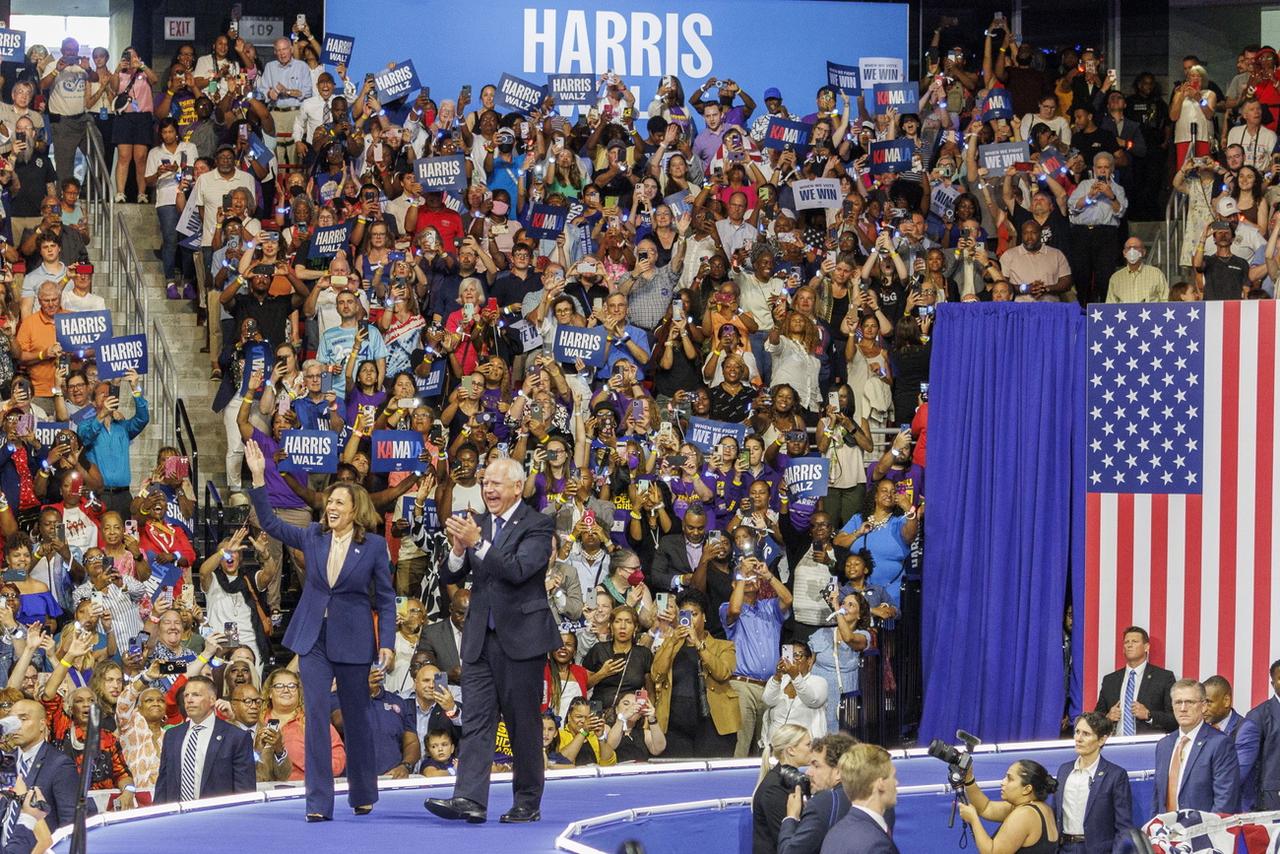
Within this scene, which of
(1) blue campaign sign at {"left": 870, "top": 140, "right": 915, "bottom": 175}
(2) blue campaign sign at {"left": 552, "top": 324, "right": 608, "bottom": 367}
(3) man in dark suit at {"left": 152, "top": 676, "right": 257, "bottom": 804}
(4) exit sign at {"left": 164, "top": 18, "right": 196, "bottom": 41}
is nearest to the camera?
(3) man in dark suit at {"left": 152, "top": 676, "right": 257, "bottom": 804}

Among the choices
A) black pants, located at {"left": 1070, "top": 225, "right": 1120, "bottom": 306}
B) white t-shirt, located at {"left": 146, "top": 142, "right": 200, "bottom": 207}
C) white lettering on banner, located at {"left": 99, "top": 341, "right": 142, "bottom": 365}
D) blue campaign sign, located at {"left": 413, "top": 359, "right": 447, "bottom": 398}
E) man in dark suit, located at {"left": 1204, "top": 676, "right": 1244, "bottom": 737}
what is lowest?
man in dark suit, located at {"left": 1204, "top": 676, "right": 1244, "bottom": 737}

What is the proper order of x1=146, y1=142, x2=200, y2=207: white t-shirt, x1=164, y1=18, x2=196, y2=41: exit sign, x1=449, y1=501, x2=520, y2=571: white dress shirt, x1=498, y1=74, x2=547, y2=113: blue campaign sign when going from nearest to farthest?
x1=449, y1=501, x2=520, y2=571: white dress shirt < x1=146, y1=142, x2=200, y2=207: white t-shirt < x1=498, y1=74, x2=547, y2=113: blue campaign sign < x1=164, y1=18, x2=196, y2=41: exit sign

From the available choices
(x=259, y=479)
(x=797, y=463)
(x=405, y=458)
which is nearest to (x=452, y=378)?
(x=405, y=458)

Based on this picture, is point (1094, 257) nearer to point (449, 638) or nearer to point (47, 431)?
point (449, 638)

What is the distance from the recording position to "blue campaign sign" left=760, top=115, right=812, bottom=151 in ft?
56.9

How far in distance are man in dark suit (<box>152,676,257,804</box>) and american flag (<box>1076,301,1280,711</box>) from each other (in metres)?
5.85

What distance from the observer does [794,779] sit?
9195 millimetres

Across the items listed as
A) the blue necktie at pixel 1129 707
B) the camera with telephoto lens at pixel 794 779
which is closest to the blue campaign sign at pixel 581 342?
the blue necktie at pixel 1129 707

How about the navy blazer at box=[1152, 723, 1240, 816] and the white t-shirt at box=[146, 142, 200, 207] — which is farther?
the white t-shirt at box=[146, 142, 200, 207]

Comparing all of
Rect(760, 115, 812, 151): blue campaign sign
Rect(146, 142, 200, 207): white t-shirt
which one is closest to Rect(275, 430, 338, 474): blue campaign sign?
Rect(146, 142, 200, 207): white t-shirt

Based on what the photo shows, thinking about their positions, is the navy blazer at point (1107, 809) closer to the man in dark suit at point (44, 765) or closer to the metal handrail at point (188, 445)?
the man in dark suit at point (44, 765)

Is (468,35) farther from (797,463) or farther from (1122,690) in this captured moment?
(1122,690)

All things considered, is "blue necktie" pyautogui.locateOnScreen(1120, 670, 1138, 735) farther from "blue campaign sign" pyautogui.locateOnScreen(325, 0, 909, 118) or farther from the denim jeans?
"blue campaign sign" pyautogui.locateOnScreen(325, 0, 909, 118)

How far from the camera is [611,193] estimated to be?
16.9 m
